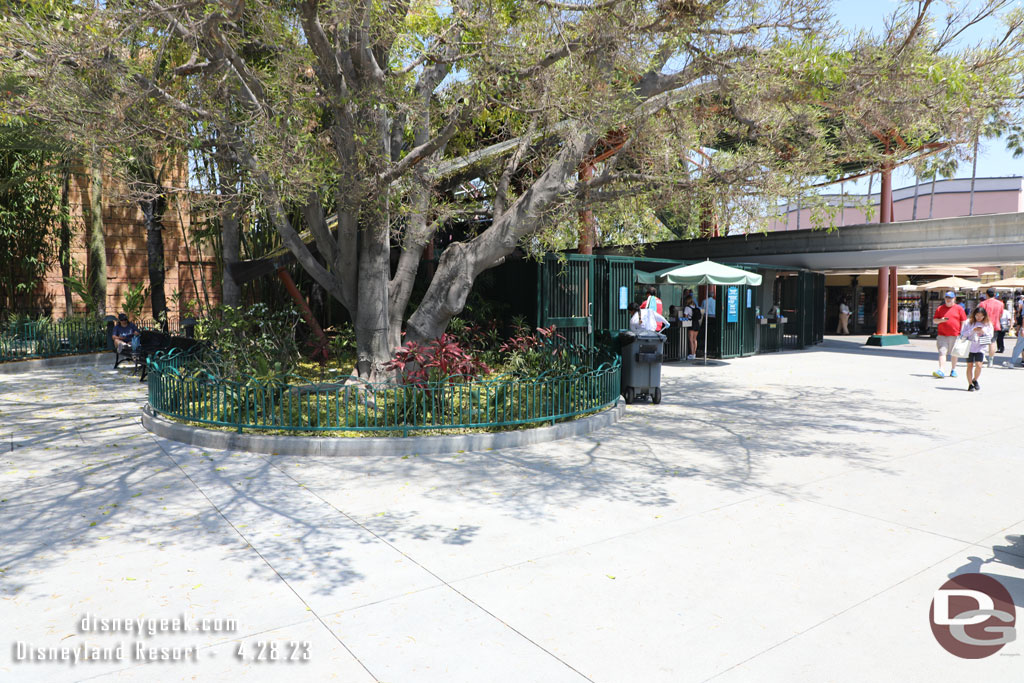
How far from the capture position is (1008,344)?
2392 centimetres

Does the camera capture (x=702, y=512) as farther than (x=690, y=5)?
No

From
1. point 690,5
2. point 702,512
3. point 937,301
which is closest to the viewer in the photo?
point 702,512

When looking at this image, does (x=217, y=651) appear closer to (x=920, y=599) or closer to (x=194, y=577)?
(x=194, y=577)

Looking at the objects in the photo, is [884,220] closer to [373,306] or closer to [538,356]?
[538,356]


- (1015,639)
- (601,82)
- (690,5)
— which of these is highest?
(690,5)

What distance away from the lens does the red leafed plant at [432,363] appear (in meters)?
8.76

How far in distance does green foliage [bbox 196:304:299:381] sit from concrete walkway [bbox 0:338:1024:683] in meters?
1.90

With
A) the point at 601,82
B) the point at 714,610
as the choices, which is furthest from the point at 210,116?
the point at 714,610

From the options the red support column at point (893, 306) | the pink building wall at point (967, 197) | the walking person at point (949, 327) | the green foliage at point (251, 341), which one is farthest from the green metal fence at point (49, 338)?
the pink building wall at point (967, 197)

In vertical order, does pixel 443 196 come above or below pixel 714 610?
above

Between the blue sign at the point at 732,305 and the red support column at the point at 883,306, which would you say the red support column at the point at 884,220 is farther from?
the blue sign at the point at 732,305

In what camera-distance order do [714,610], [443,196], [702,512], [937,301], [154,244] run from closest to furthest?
1. [714,610]
2. [702,512]
3. [443,196]
4. [154,244]
5. [937,301]

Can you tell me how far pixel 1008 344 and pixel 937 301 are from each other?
605 centimetres

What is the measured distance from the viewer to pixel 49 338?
51.6 ft
